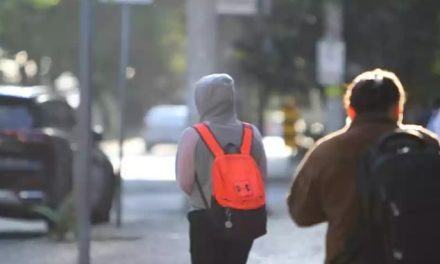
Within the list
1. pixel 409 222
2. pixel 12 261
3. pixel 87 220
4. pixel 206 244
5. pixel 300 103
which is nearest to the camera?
pixel 409 222

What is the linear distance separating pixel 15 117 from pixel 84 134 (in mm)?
6686

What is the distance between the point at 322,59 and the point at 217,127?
43.4ft

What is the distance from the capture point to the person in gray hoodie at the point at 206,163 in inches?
280

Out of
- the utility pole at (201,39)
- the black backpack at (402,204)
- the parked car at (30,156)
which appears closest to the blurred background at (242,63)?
the utility pole at (201,39)

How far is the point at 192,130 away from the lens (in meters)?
7.21

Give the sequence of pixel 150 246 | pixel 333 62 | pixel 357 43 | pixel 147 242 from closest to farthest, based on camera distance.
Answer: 1. pixel 150 246
2. pixel 147 242
3. pixel 333 62
4. pixel 357 43

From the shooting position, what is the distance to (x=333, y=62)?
20.2 meters

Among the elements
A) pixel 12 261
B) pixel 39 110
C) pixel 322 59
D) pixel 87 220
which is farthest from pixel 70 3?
pixel 87 220

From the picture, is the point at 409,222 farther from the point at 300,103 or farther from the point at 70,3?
the point at 70,3

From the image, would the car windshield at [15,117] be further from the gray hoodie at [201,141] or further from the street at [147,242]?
the gray hoodie at [201,141]

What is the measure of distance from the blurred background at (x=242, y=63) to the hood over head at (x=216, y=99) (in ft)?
5.21

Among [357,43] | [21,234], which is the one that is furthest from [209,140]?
[357,43]

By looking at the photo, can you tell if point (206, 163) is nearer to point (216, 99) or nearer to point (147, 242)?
point (216, 99)

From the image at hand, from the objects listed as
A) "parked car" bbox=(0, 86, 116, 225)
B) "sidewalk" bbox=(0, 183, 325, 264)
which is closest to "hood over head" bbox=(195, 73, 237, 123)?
"sidewalk" bbox=(0, 183, 325, 264)
